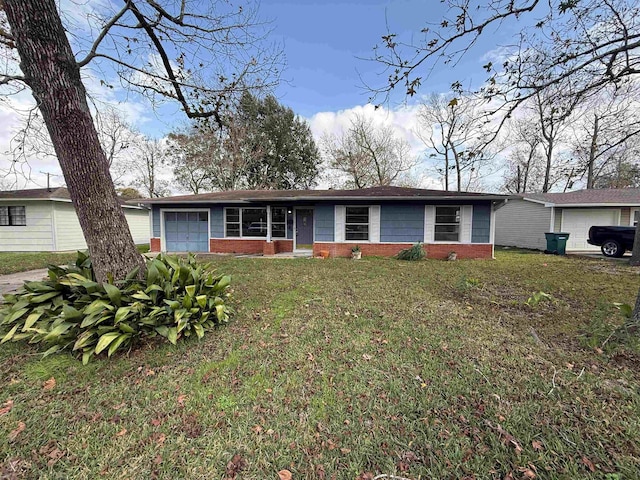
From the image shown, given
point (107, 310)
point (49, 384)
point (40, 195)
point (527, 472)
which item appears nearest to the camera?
point (527, 472)

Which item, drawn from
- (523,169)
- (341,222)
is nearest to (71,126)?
(341,222)

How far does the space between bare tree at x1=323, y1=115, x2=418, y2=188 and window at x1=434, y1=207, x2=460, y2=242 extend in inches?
561

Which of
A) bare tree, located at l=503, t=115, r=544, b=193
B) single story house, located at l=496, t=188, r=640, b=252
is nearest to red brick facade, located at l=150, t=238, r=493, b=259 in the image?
single story house, located at l=496, t=188, r=640, b=252

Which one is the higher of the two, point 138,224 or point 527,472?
point 138,224

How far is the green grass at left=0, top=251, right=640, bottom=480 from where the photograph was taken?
5.66 feet

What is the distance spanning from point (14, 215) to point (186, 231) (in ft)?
25.3

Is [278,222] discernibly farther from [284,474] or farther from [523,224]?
[523,224]

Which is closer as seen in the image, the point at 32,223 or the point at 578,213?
the point at 32,223

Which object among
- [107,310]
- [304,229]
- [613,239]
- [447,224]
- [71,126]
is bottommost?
[107,310]

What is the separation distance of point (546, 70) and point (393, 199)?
650 centimetres

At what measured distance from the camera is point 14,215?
12.3 m

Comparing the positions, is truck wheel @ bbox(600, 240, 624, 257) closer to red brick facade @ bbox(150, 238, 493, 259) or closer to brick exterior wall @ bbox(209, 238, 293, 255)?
red brick facade @ bbox(150, 238, 493, 259)

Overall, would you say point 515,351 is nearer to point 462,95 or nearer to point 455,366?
point 455,366

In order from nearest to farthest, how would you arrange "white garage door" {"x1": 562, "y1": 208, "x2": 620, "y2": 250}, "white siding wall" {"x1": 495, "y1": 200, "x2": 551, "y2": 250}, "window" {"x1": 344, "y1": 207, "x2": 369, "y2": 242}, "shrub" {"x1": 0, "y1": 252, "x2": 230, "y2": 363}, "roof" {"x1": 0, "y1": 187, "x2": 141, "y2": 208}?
"shrub" {"x1": 0, "y1": 252, "x2": 230, "y2": 363} → "window" {"x1": 344, "y1": 207, "x2": 369, "y2": 242} → "roof" {"x1": 0, "y1": 187, "x2": 141, "y2": 208} → "white garage door" {"x1": 562, "y1": 208, "x2": 620, "y2": 250} → "white siding wall" {"x1": 495, "y1": 200, "x2": 551, "y2": 250}
